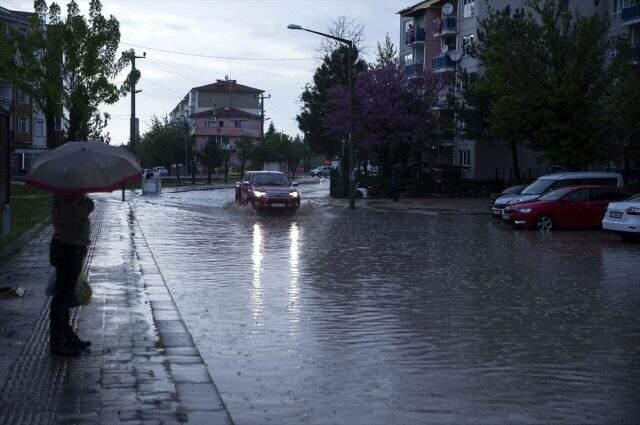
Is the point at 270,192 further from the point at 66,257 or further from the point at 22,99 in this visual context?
the point at 22,99

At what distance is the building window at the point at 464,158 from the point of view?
61.3 m

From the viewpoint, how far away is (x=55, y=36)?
51938 mm

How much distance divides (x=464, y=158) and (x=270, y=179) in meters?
28.9

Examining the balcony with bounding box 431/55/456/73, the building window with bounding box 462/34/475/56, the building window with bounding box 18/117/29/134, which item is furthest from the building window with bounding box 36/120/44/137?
the building window with bounding box 462/34/475/56

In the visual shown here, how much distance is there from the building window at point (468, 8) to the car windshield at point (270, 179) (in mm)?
30599

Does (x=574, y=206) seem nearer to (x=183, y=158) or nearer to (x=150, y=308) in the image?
(x=150, y=308)

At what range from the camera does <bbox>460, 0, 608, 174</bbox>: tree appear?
1583 inches

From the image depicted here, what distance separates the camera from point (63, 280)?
821cm

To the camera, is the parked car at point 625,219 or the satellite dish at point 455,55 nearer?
the parked car at point 625,219

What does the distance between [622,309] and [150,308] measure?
5.95 m

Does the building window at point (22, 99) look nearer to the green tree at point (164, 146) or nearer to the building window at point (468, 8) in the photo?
the green tree at point (164, 146)

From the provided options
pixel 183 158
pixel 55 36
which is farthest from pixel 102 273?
pixel 183 158

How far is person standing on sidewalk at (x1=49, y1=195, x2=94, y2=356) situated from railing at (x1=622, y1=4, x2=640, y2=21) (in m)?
49.0

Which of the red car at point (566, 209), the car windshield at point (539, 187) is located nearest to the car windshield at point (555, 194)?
the red car at point (566, 209)
